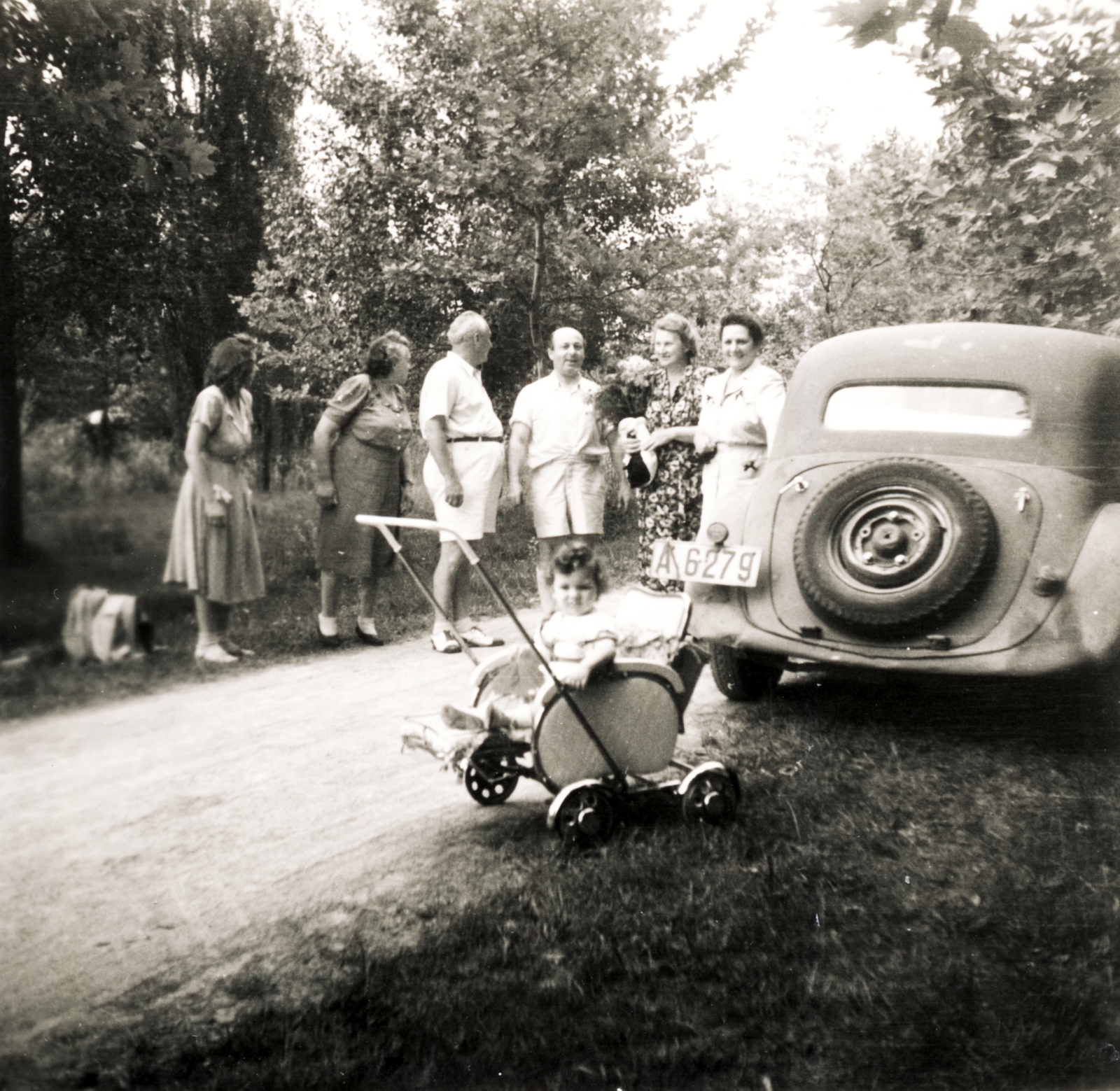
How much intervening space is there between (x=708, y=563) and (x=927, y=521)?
58 cm

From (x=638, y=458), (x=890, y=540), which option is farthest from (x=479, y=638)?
(x=890, y=540)

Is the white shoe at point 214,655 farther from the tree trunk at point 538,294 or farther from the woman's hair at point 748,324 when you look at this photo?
the woman's hair at point 748,324

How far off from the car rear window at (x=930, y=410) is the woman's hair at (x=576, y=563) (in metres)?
1.01

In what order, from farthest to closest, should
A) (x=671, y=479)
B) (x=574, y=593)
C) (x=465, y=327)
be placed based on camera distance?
(x=671, y=479), (x=574, y=593), (x=465, y=327)

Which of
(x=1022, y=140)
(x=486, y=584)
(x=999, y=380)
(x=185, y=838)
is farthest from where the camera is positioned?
(x=999, y=380)

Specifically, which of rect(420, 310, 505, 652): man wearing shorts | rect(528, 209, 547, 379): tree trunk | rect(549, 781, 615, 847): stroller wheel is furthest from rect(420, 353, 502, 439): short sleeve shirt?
rect(549, 781, 615, 847): stroller wheel

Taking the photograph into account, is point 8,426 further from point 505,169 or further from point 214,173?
point 505,169

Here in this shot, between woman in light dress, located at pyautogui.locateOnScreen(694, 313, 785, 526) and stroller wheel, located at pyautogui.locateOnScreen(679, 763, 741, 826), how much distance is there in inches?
28.0

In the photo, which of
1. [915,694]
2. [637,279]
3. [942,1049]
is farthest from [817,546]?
[942,1049]

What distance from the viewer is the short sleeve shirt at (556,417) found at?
2207mm

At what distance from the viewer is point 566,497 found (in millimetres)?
2373

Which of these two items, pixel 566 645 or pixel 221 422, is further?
pixel 566 645

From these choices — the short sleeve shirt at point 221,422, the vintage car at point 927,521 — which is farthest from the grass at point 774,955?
the short sleeve shirt at point 221,422

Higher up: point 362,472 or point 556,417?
point 556,417
